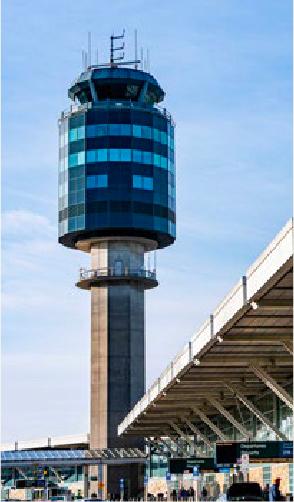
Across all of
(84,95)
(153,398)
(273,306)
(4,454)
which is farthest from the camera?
(84,95)

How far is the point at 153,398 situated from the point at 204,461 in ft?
40.0

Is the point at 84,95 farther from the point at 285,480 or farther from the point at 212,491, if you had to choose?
the point at 285,480

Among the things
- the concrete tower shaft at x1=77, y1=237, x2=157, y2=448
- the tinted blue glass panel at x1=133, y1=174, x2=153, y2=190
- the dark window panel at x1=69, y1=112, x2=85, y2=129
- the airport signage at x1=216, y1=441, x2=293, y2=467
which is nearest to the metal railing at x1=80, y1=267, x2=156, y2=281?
the concrete tower shaft at x1=77, y1=237, x2=157, y2=448

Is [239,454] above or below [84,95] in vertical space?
below

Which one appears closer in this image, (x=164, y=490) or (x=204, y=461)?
(x=204, y=461)

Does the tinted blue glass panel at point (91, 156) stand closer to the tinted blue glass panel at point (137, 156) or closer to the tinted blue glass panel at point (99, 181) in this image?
the tinted blue glass panel at point (99, 181)

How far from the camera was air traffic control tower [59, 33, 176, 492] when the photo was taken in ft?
426

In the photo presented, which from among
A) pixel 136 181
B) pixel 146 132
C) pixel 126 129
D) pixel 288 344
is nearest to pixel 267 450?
pixel 288 344

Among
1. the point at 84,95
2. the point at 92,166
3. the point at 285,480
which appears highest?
the point at 84,95

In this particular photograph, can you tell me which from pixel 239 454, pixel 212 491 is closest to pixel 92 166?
pixel 212 491

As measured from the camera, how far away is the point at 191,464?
2714 inches

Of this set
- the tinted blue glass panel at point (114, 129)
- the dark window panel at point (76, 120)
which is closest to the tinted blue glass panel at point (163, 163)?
the tinted blue glass panel at point (114, 129)

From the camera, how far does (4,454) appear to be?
11888 centimetres

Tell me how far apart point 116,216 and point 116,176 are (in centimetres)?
440
